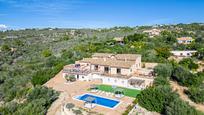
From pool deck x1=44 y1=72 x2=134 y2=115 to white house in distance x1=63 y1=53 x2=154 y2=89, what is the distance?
1374mm

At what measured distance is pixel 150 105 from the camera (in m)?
21.9

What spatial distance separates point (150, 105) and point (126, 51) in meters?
24.5

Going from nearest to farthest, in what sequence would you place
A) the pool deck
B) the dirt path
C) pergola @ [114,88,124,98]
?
the pool deck
the dirt path
pergola @ [114,88,124,98]

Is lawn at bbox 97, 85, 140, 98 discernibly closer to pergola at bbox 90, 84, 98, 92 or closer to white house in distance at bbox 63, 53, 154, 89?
pergola at bbox 90, 84, 98, 92

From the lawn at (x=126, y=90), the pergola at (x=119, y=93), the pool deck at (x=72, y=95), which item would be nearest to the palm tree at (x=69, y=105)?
the pool deck at (x=72, y=95)

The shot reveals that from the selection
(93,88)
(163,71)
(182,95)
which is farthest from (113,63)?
(182,95)

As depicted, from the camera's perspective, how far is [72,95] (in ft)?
83.3

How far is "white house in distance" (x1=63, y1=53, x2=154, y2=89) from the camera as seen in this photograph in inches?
1098

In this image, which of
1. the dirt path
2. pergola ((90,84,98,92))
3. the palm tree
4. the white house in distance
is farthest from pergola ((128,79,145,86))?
the palm tree

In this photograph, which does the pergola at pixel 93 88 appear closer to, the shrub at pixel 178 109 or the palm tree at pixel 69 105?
the palm tree at pixel 69 105

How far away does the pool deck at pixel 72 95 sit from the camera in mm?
21102

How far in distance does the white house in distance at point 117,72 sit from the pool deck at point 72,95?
1374 mm

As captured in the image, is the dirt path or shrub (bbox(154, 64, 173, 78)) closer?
the dirt path

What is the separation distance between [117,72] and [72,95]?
330 inches
